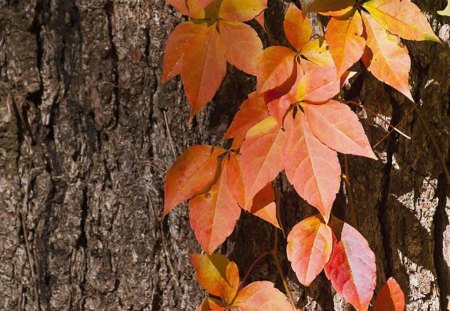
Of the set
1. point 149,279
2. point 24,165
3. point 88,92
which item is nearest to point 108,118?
point 88,92

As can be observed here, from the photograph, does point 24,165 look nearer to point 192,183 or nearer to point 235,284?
point 192,183

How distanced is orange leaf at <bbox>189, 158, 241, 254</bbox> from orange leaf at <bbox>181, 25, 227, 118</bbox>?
14 centimetres

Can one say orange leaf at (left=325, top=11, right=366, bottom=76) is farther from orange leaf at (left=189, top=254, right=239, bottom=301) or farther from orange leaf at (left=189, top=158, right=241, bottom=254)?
orange leaf at (left=189, top=254, right=239, bottom=301)

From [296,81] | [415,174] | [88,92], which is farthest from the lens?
[415,174]

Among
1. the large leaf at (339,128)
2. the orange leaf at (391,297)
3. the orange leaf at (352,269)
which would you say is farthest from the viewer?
the orange leaf at (391,297)

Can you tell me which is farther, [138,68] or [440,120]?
[440,120]

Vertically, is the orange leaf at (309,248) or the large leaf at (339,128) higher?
the large leaf at (339,128)

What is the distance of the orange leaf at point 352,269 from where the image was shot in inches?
37.8

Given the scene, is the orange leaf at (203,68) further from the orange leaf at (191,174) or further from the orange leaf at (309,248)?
the orange leaf at (309,248)

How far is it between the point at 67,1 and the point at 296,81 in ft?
1.40

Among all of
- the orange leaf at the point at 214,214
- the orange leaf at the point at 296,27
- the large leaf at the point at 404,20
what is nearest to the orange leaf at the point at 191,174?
the orange leaf at the point at 214,214

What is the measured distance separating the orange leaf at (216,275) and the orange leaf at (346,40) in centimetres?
39

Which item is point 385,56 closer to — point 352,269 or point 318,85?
point 318,85

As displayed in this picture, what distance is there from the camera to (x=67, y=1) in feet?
3.32
